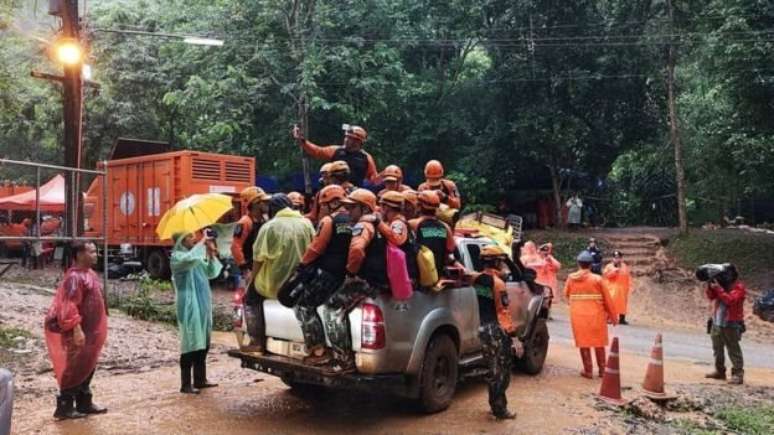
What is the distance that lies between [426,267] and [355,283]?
717mm

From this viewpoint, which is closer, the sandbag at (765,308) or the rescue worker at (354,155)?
the rescue worker at (354,155)

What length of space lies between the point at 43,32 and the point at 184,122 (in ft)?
19.0

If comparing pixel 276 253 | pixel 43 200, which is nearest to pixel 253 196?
pixel 276 253

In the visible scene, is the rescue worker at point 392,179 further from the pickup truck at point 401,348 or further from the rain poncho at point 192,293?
the rain poncho at point 192,293

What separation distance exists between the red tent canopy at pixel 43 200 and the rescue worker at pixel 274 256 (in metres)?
7.43

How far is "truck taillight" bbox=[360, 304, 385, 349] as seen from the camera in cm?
549

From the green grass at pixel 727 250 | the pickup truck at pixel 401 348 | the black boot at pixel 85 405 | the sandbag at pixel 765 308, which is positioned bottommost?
the sandbag at pixel 765 308

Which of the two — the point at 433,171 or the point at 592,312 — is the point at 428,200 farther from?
the point at 592,312

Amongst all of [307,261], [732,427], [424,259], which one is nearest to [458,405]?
[424,259]

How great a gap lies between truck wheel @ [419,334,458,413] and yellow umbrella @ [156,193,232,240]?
2.52m

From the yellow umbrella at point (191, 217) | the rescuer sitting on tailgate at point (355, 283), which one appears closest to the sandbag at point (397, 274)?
the rescuer sitting on tailgate at point (355, 283)

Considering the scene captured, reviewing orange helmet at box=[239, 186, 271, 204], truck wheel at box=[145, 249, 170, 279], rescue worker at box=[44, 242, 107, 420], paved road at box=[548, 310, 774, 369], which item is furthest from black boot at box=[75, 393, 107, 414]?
truck wheel at box=[145, 249, 170, 279]

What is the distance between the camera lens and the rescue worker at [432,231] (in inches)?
249

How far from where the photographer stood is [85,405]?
20.2 ft
